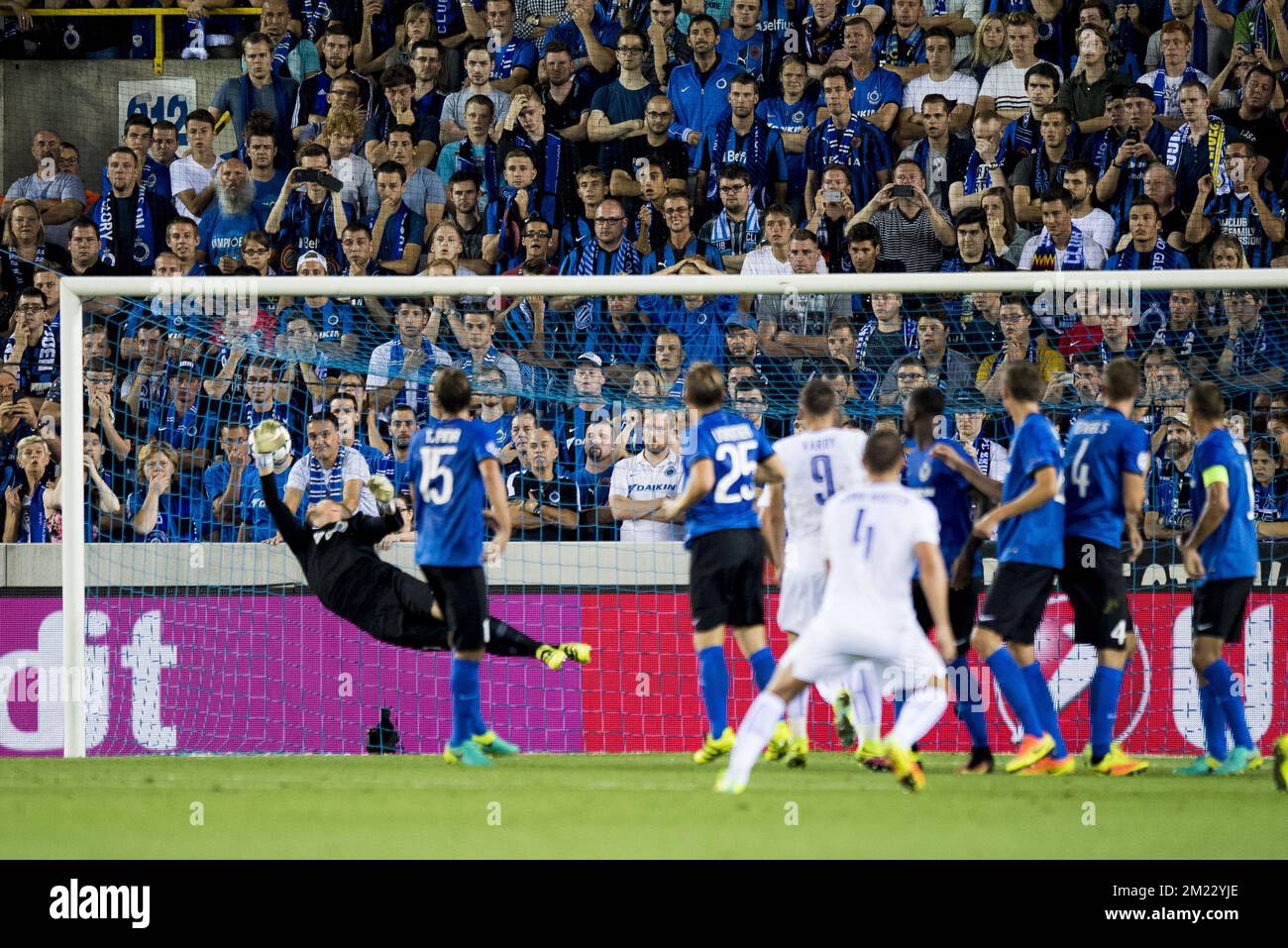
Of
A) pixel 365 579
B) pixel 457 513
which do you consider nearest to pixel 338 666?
pixel 365 579

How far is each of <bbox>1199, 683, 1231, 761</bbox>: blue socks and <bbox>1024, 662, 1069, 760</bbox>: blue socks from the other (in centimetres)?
65

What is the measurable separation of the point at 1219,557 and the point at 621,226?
17.6 feet

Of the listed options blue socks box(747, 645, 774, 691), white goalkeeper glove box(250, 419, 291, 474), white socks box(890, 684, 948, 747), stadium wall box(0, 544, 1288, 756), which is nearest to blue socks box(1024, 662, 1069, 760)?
blue socks box(747, 645, 774, 691)

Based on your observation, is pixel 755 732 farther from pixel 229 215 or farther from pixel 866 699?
pixel 229 215

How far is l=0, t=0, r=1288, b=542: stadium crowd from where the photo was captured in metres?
9.59

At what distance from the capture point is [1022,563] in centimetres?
711

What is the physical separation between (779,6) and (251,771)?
25.3 ft

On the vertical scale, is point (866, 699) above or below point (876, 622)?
below

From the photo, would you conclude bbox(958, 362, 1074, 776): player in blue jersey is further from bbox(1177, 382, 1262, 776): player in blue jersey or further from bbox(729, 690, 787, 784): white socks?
bbox(729, 690, 787, 784): white socks

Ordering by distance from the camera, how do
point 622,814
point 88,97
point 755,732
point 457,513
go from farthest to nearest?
point 88,97 < point 457,513 < point 622,814 < point 755,732

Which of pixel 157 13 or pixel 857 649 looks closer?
pixel 857 649

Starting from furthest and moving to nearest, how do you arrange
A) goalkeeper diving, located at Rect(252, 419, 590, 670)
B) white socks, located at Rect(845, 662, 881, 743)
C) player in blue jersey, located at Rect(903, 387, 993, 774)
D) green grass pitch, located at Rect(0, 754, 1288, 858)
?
goalkeeper diving, located at Rect(252, 419, 590, 670)
player in blue jersey, located at Rect(903, 387, 993, 774)
white socks, located at Rect(845, 662, 881, 743)
green grass pitch, located at Rect(0, 754, 1288, 858)

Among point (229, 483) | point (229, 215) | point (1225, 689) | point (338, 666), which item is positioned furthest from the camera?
point (229, 215)

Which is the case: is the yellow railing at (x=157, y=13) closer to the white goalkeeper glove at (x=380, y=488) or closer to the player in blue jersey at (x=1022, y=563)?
the white goalkeeper glove at (x=380, y=488)
